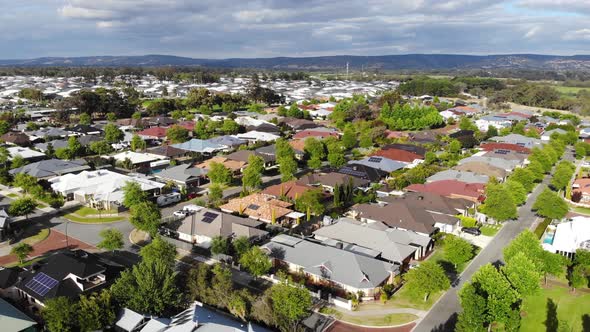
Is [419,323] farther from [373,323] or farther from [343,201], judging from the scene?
[343,201]

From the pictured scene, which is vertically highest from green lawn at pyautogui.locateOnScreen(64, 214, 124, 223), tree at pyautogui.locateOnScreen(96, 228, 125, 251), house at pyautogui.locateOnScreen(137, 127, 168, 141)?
house at pyautogui.locateOnScreen(137, 127, 168, 141)

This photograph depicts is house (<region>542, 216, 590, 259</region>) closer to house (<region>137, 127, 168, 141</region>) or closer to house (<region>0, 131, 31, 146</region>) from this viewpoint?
house (<region>137, 127, 168, 141</region>)

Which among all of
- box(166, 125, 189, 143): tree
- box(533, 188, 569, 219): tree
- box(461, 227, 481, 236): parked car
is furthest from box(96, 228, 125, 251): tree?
box(166, 125, 189, 143): tree

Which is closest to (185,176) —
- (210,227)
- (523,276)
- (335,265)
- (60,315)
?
(210,227)

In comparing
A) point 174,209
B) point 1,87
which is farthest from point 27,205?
point 1,87

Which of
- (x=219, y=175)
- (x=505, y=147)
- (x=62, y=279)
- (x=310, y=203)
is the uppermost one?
(x=505, y=147)

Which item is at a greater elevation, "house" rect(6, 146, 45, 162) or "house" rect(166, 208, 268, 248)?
"house" rect(6, 146, 45, 162)

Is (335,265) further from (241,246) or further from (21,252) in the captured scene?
(21,252)
